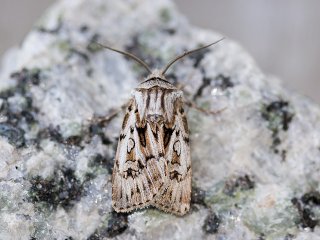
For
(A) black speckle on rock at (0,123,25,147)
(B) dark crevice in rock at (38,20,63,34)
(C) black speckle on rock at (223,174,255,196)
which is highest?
(B) dark crevice in rock at (38,20,63,34)

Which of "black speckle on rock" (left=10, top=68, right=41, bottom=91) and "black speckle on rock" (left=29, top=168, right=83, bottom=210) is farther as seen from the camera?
"black speckle on rock" (left=10, top=68, right=41, bottom=91)

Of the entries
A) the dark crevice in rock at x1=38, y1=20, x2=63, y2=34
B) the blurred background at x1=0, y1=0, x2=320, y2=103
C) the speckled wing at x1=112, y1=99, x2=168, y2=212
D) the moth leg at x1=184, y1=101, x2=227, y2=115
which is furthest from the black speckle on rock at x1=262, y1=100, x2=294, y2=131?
the blurred background at x1=0, y1=0, x2=320, y2=103

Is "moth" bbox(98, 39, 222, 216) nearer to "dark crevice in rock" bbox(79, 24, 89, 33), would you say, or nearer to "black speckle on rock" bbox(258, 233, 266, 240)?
"black speckle on rock" bbox(258, 233, 266, 240)

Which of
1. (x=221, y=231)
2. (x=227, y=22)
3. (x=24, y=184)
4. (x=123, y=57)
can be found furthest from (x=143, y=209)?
(x=227, y=22)

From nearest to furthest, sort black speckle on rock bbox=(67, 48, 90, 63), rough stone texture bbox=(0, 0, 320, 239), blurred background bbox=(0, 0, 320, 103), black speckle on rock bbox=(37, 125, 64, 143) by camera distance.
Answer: rough stone texture bbox=(0, 0, 320, 239), black speckle on rock bbox=(37, 125, 64, 143), black speckle on rock bbox=(67, 48, 90, 63), blurred background bbox=(0, 0, 320, 103)

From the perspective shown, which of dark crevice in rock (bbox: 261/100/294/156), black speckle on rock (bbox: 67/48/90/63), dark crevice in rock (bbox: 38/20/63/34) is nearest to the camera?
dark crevice in rock (bbox: 261/100/294/156)

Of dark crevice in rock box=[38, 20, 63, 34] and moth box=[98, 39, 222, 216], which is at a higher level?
dark crevice in rock box=[38, 20, 63, 34]

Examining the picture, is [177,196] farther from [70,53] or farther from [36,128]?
[70,53]

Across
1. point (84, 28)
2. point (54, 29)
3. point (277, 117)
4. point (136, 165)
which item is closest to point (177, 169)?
point (136, 165)
